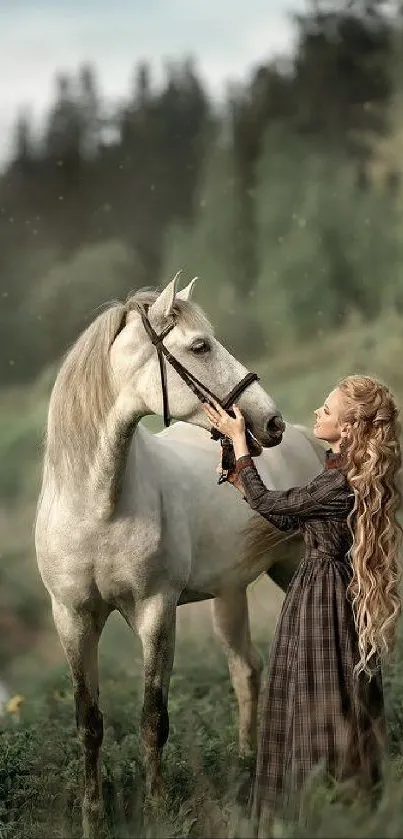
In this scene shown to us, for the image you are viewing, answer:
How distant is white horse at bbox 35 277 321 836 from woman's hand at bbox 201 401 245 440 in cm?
5

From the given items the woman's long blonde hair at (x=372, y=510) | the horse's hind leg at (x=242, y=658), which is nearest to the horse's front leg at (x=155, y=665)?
the woman's long blonde hair at (x=372, y=510)

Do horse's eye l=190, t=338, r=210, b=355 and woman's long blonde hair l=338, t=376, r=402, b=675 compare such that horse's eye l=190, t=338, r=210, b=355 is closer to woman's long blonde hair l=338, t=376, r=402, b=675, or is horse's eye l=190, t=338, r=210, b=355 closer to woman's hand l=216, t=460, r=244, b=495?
woman's hand l=216, t=460, r=244, b=495

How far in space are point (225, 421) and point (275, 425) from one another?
0.18 meters

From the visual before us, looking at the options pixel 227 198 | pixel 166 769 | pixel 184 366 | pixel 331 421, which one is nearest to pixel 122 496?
pixel 184 366

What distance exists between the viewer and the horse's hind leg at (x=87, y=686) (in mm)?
4242

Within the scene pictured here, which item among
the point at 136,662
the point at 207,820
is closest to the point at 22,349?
the point at 136,662

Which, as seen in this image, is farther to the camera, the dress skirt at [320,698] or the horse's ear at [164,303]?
the horse's ear at [164,303]

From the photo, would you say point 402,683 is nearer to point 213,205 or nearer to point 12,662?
point 12,662

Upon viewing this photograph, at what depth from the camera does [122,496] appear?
4184 mm

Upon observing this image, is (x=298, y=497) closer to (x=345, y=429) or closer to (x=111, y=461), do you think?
(x=345, y=429)

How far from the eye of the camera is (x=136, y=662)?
8.08 metres

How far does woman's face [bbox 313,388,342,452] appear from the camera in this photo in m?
3.64

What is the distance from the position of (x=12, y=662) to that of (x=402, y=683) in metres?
3.47

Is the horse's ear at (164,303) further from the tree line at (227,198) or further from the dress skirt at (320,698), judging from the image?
the tree line at (227,198)
